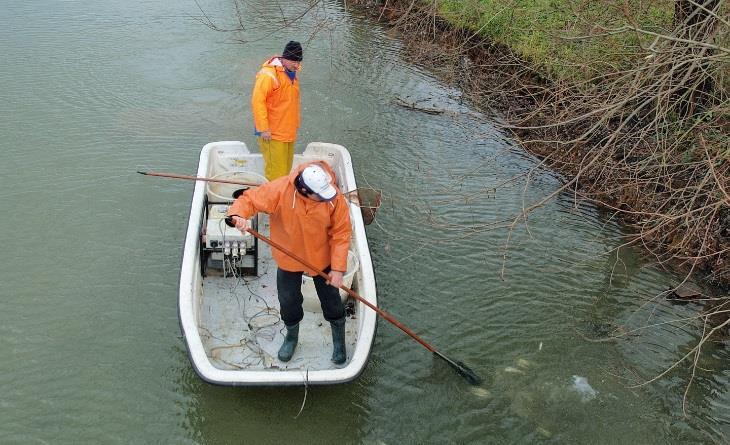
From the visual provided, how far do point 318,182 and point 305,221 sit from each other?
0.36 meters

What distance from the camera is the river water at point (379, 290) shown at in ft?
15.9

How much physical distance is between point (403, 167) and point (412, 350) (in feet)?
12.7

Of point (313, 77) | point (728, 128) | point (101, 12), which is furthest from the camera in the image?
point (101, 12)

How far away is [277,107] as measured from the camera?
634 centimetres

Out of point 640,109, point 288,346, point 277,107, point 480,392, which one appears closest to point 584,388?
point 480,392

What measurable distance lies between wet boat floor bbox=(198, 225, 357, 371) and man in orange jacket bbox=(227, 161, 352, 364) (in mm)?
625

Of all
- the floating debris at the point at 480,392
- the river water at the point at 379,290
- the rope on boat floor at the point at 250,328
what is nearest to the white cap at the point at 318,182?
the river water at the point at 379,290

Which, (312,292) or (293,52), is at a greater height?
(293,52)

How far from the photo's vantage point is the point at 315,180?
394cm

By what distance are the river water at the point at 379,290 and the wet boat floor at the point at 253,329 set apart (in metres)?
0.25

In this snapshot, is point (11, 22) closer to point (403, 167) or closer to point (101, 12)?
point (101, 12)

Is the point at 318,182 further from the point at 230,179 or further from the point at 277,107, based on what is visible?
the point at 230,179

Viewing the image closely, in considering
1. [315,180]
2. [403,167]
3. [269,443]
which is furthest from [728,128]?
[269,443]

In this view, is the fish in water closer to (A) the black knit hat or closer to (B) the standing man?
(B) the standing man
